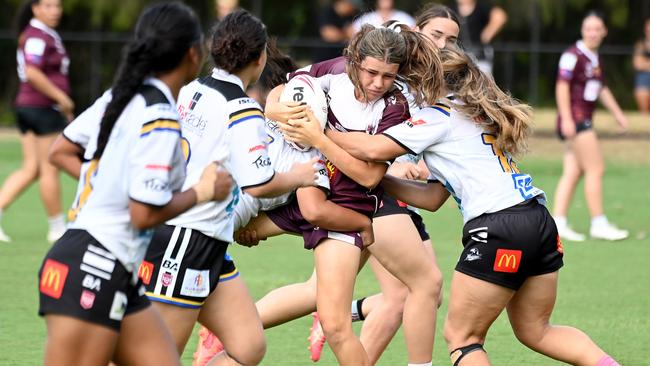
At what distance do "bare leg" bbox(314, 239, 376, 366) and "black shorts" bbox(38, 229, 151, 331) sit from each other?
1443 millimetres

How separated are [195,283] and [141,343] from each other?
27.6 inches

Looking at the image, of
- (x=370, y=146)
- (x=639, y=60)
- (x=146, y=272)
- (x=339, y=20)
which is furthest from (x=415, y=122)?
(x=639, y=60)

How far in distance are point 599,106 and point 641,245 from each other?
12.8 metres

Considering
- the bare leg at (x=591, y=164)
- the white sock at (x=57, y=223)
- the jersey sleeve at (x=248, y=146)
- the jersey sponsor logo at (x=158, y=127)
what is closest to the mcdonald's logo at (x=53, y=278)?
the jersey sponsor logo at (x=158, y=127)

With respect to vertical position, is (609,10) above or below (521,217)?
below

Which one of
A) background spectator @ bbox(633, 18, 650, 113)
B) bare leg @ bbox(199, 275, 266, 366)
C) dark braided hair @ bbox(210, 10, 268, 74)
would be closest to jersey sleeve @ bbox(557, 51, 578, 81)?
dark braided hair @ bbox(210, 10, 268, 74)

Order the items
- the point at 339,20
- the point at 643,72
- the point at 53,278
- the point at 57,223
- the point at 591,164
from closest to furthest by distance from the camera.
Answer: the point at 53,278
the point at 57,223
the point at 591,164
the point at 339,20
the point at 643,72

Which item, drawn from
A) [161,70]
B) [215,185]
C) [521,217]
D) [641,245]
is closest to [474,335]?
[521,217]

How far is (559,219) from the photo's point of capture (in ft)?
35.8

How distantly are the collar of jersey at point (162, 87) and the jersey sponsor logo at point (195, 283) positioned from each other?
100 centimetres

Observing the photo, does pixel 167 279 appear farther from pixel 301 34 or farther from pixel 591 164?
pixel 301 34

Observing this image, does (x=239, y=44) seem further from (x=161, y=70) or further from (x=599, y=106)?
(x=599, y=106)

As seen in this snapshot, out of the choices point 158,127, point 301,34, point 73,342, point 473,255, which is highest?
point 158,127

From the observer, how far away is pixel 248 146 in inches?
186
